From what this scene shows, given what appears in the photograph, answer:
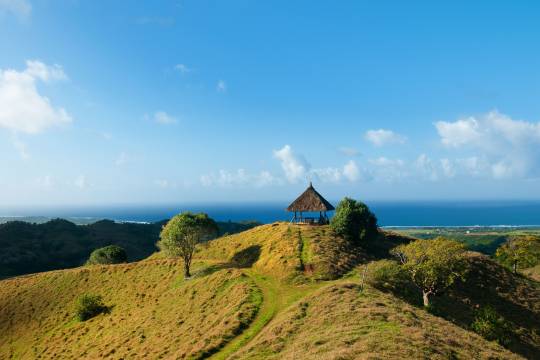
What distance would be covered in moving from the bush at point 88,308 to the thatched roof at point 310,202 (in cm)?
3916

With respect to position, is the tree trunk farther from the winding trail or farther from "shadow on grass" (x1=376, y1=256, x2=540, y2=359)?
the winding trail

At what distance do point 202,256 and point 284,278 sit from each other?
28431 mm

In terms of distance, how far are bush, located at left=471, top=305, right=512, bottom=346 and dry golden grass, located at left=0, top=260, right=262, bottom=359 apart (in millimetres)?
25330

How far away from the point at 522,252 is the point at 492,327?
50022mm

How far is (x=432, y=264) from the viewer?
44.1 meters

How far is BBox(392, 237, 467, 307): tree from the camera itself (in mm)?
43656

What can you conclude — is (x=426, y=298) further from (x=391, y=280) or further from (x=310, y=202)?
(x=310, y=202)

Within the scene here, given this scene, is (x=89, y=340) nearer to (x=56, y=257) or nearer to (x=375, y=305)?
(x=375, y=305)

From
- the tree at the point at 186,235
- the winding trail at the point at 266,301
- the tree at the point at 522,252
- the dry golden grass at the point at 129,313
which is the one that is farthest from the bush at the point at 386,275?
the tree at the point at 522,252

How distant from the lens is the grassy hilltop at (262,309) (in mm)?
27203

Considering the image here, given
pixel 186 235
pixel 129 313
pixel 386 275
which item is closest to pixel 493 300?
pixel 386 275

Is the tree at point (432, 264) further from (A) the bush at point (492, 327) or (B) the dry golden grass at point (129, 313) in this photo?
(B) the dry golden grass at point (129, 313)

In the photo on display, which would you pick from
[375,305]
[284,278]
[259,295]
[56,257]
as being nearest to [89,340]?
[259,295]

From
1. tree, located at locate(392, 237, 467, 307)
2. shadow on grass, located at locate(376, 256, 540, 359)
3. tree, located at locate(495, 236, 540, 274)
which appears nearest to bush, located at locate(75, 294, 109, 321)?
shadow on grass, located at locate(376, 256, 540, 359)
